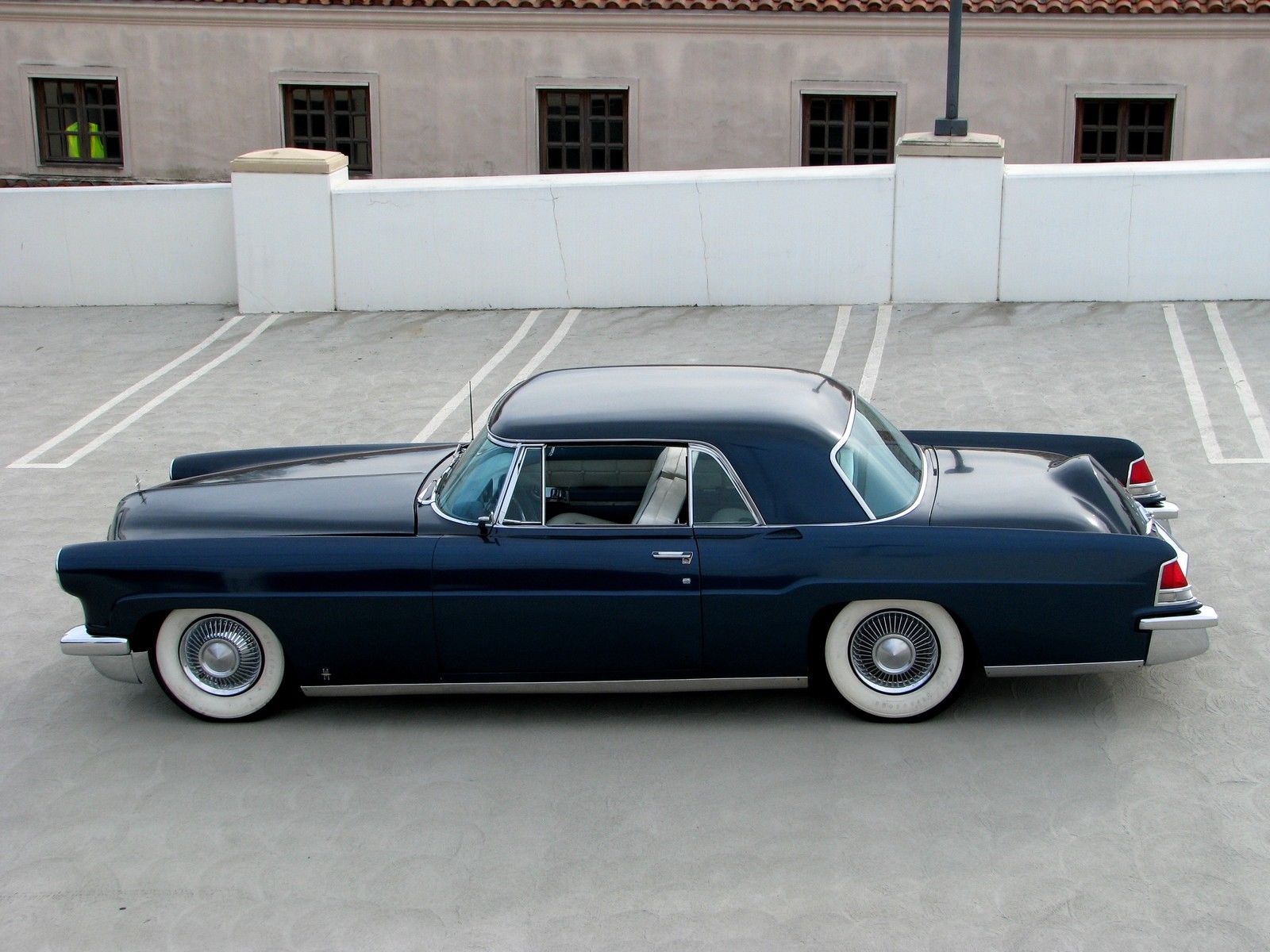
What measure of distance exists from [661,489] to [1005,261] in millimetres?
7931

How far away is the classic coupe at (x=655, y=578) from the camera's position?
5.46 metres

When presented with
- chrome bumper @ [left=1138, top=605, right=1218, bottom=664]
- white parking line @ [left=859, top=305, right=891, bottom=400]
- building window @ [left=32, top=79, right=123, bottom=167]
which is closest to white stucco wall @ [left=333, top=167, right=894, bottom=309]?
white parking line @ [left=859, top=305, right=891, bottom=400]

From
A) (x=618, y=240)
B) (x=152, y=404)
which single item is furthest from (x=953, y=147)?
(x=152, y=404)

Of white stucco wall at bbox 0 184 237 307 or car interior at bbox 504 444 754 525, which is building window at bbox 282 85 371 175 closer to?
white stucco wall at bbox 0 184 237 307

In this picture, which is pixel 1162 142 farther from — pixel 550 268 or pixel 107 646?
pixel 107 646

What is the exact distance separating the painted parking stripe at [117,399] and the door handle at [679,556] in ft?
18.5

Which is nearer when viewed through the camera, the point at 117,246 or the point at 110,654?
the point at 110,654

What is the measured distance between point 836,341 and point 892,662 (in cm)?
675

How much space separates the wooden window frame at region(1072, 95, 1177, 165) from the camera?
19078 mm

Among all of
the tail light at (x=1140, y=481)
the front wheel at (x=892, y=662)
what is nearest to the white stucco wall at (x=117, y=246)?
the tail light at (x=1140, y=481)

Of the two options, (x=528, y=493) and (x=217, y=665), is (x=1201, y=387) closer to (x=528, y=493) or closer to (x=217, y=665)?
(x=528, y=493)

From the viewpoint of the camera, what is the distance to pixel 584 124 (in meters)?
19.8

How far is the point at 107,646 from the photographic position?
18.9ft

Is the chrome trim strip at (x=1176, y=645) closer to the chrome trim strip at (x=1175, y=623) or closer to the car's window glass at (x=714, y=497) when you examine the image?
the chrome trim strip at (x=1175, y=623)
